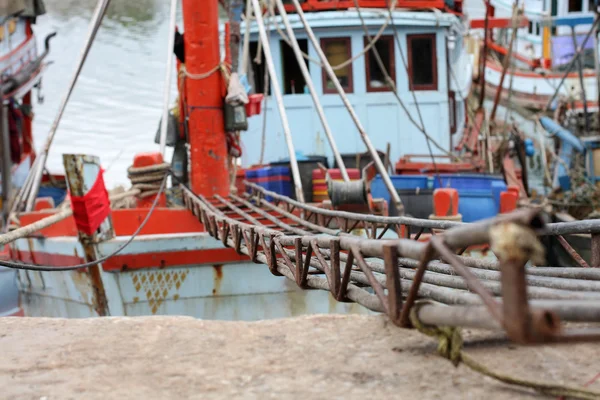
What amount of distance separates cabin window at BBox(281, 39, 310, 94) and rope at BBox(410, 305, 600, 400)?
41.1ft

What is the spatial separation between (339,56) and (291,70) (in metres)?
1.06

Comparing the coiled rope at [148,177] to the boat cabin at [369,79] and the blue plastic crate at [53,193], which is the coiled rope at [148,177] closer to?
the boat cabin at [369,79]

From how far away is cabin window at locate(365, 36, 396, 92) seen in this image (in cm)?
1495

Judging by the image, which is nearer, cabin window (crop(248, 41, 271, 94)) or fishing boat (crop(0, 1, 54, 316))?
cabin window (crop(248, 41, 271, 94))

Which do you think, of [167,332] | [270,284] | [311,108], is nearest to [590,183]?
[311,108]

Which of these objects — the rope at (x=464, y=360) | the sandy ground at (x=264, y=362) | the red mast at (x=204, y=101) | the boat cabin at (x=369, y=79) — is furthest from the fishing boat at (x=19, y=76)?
the rope at (x=464, y=360)

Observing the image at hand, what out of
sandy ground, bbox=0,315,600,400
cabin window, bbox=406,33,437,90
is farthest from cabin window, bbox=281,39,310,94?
sandy ground, bbox=0,315,600,400

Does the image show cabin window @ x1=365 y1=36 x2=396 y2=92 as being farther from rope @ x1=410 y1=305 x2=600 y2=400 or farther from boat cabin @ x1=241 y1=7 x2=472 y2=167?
rope @ x1=410 y1=305 x2=600 y2=400

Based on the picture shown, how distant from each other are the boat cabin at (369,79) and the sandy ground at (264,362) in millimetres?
11103

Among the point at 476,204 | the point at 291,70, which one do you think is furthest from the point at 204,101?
the point at 291,70

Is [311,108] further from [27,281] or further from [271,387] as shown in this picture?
[271,387]

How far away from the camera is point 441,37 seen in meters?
15.0

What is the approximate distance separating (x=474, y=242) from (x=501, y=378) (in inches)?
26.1

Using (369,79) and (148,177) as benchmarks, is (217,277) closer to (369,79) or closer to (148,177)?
(148,177)
